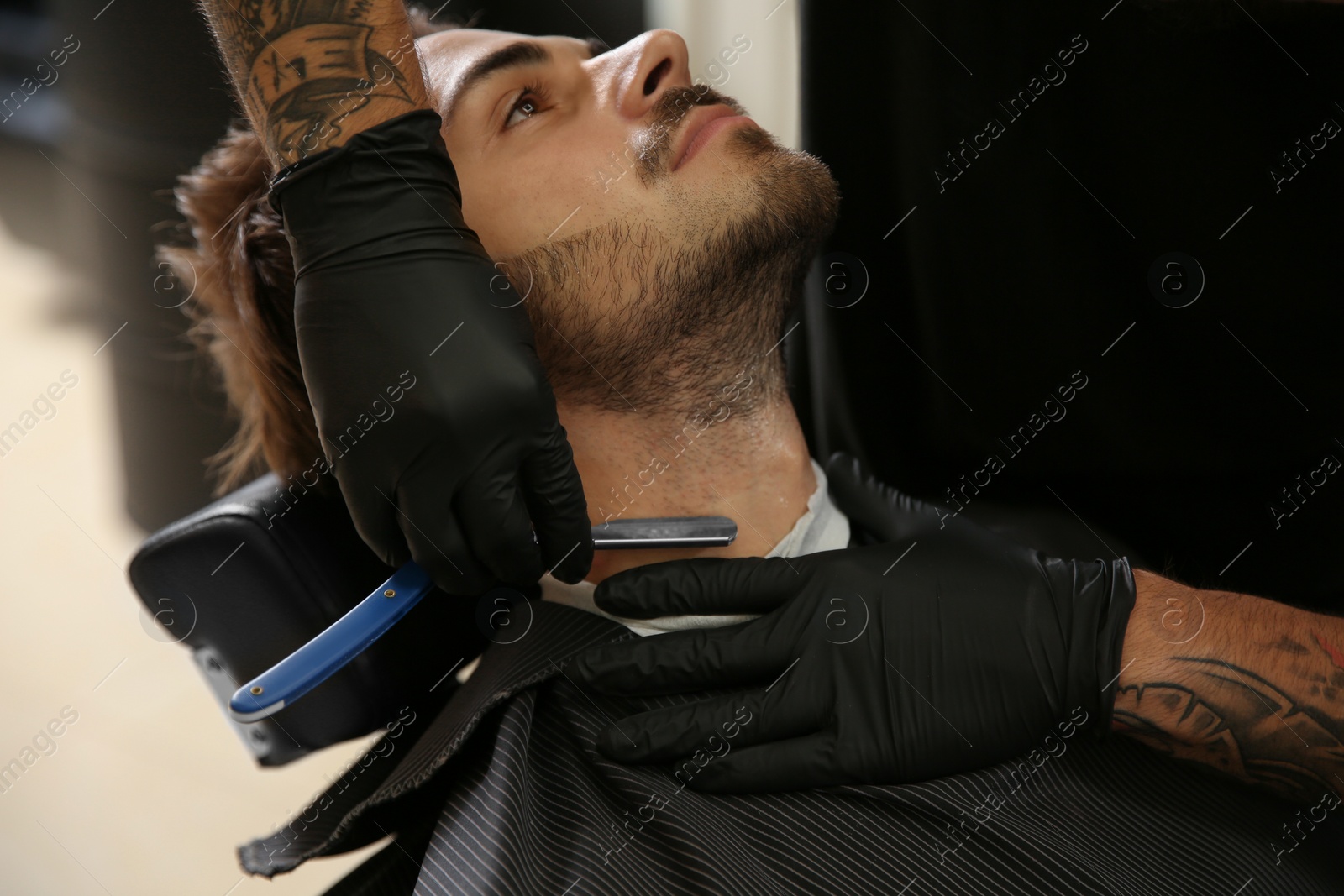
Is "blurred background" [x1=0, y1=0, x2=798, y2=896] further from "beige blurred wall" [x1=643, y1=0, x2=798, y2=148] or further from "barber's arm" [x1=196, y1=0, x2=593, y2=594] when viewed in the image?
"barber's arm" [x1=196, y1=0, x2=593, y2=594]

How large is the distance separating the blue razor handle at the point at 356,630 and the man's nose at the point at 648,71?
2.14ft

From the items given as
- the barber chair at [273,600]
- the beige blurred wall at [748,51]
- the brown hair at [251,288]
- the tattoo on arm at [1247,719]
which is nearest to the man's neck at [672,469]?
the barber chair at [273,600]

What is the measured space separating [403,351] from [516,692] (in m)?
0.47

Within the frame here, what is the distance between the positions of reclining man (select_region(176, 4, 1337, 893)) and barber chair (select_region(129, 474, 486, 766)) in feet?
0.38

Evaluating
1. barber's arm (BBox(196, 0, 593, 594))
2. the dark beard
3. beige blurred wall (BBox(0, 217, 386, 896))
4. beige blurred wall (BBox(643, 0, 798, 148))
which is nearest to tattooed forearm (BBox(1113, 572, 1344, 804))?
the dark beard

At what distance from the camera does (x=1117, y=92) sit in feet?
4.82

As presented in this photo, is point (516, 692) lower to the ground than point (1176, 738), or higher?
lower

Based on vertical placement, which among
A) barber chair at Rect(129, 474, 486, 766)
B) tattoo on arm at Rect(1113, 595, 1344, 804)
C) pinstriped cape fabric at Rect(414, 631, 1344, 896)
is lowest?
barber chair at Rect(129, 474, 486, 766)

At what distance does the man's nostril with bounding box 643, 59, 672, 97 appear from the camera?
4.30 ft

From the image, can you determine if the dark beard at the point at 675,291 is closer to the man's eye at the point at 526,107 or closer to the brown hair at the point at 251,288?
the man's eye at the point at 526,107

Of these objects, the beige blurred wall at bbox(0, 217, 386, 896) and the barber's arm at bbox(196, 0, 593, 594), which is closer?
the barber's arm at bbox(196, 0, 593, 594)

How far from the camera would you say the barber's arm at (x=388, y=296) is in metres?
0.97

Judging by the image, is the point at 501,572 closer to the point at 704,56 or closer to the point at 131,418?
the point at 131,418

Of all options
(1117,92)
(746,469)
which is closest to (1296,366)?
Result: (1117,92)
